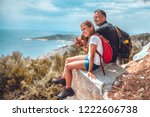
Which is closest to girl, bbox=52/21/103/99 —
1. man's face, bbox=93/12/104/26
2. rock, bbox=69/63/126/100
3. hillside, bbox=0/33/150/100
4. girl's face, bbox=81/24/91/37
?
girl's face, bbox=81/24/91/37

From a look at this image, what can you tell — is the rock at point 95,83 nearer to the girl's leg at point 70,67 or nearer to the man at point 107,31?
the girl's leg at point 70,67

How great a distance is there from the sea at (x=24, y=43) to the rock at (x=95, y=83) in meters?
1.77

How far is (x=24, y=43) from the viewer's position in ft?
32.4

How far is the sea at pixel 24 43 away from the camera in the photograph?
9.68 metres

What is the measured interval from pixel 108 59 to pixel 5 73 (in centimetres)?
279

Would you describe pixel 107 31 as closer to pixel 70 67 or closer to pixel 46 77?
pixel 70 67

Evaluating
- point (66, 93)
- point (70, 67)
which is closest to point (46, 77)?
point (66, 93)

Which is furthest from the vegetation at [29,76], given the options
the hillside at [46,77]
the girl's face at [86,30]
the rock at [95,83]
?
the girl's face at [86,30]

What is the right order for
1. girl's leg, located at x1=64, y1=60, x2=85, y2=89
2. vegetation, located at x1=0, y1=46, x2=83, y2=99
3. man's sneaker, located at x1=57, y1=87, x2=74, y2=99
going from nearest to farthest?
girl's leg, located at x1=64, y1=60, x2=85, y2=89, man's sneaker, located at x1=57, y1=87, x2=74, y2=99, vegetation, located at x1=0, y1=46, x2=83, y2=99

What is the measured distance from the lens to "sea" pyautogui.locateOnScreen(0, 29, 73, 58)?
9.68 m

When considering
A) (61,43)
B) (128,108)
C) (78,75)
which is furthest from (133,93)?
(61,43)

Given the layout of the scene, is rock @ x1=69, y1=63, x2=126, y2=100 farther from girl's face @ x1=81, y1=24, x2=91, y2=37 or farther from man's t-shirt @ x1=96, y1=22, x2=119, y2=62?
girl's face @ x1=81, y1=24, x2=91, y2=37

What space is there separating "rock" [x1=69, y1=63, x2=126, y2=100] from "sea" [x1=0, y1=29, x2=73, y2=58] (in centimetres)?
177

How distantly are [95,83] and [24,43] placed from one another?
8.91 feet
